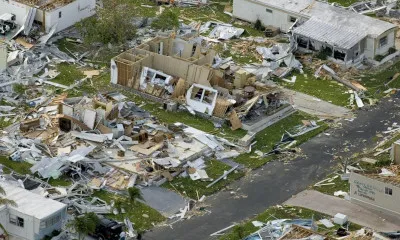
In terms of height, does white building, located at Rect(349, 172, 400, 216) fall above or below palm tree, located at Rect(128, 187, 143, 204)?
above

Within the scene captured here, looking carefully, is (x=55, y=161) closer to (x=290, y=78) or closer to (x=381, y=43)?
(x=290, y=78)

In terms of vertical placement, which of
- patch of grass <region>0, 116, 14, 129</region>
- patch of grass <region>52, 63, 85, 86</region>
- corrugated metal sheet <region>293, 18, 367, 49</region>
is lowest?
patch of grass <region>52, 63, 85, 86</region>

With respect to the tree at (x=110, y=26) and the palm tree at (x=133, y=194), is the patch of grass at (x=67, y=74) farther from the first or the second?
the palm tree at (x=133, y=194)

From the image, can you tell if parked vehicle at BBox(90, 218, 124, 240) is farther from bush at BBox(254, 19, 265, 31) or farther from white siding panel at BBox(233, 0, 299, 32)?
bush at BBox(254, 19, 265, 31)

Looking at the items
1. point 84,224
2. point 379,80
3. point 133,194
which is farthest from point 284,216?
point 379,80

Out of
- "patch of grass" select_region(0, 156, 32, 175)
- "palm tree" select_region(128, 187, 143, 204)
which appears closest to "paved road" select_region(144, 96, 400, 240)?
"palm tree" select_region(128, 187, 143, 204)

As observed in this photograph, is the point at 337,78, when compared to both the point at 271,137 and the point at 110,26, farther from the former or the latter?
the point at 110,26
